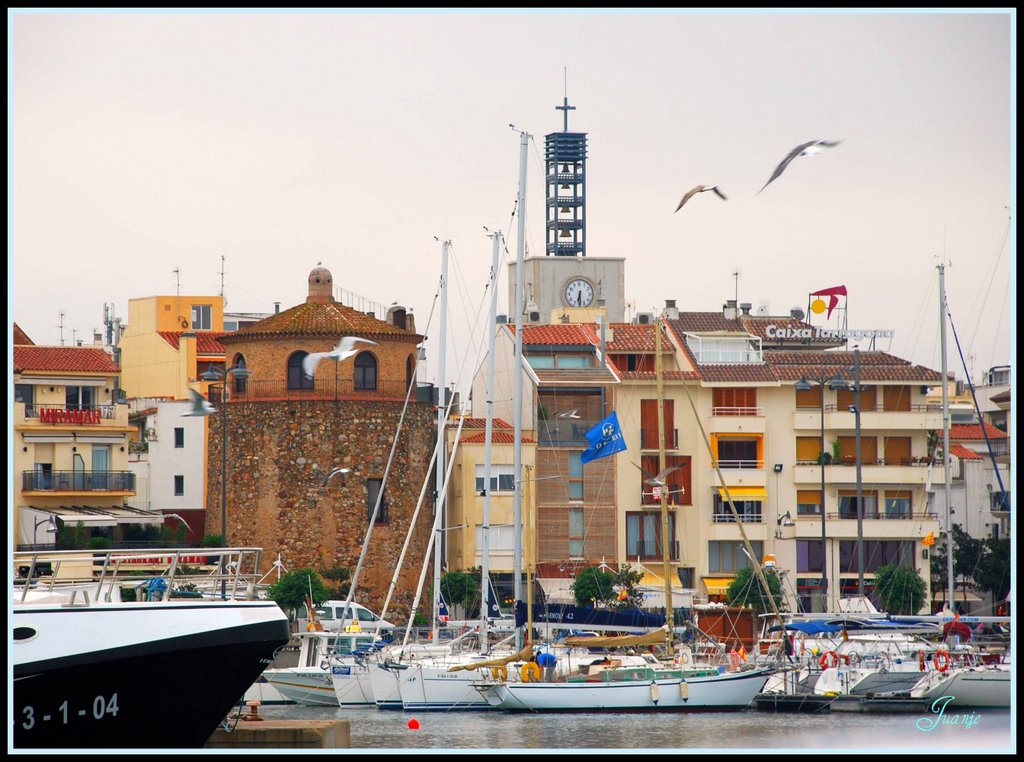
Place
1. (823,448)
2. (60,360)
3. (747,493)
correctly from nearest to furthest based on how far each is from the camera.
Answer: (60,360)
(823,448)
(747,493)

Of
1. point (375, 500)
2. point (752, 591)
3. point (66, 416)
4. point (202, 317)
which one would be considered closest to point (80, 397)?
point (66, 416)

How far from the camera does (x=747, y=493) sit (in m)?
58.3

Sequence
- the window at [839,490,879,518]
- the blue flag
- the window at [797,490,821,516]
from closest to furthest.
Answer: the blue flag < the window at [839,490,879,518] < the window at [797,490,821,516]

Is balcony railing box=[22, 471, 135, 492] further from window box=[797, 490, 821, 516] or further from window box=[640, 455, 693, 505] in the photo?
window box=[797, 490, 821, 516]

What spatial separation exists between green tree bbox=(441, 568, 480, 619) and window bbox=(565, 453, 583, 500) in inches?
194

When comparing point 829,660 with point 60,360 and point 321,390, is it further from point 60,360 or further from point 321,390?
point 60,360

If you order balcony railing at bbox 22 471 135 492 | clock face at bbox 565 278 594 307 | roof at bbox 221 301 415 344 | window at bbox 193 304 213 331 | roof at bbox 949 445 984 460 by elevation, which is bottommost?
balcony railing at bbox 22 471 135 492

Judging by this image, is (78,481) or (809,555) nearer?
(78,481)

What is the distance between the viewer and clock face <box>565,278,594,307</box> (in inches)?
3305

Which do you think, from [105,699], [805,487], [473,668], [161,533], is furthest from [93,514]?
[105,699]

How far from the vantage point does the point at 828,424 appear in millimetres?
59312

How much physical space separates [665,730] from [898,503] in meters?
26.5

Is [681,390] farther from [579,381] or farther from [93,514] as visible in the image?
[93,514]

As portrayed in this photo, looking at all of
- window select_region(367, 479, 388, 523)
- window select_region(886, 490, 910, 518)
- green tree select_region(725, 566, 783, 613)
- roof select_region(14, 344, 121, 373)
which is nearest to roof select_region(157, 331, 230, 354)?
roof select_region(14, 344, 121, 373)
